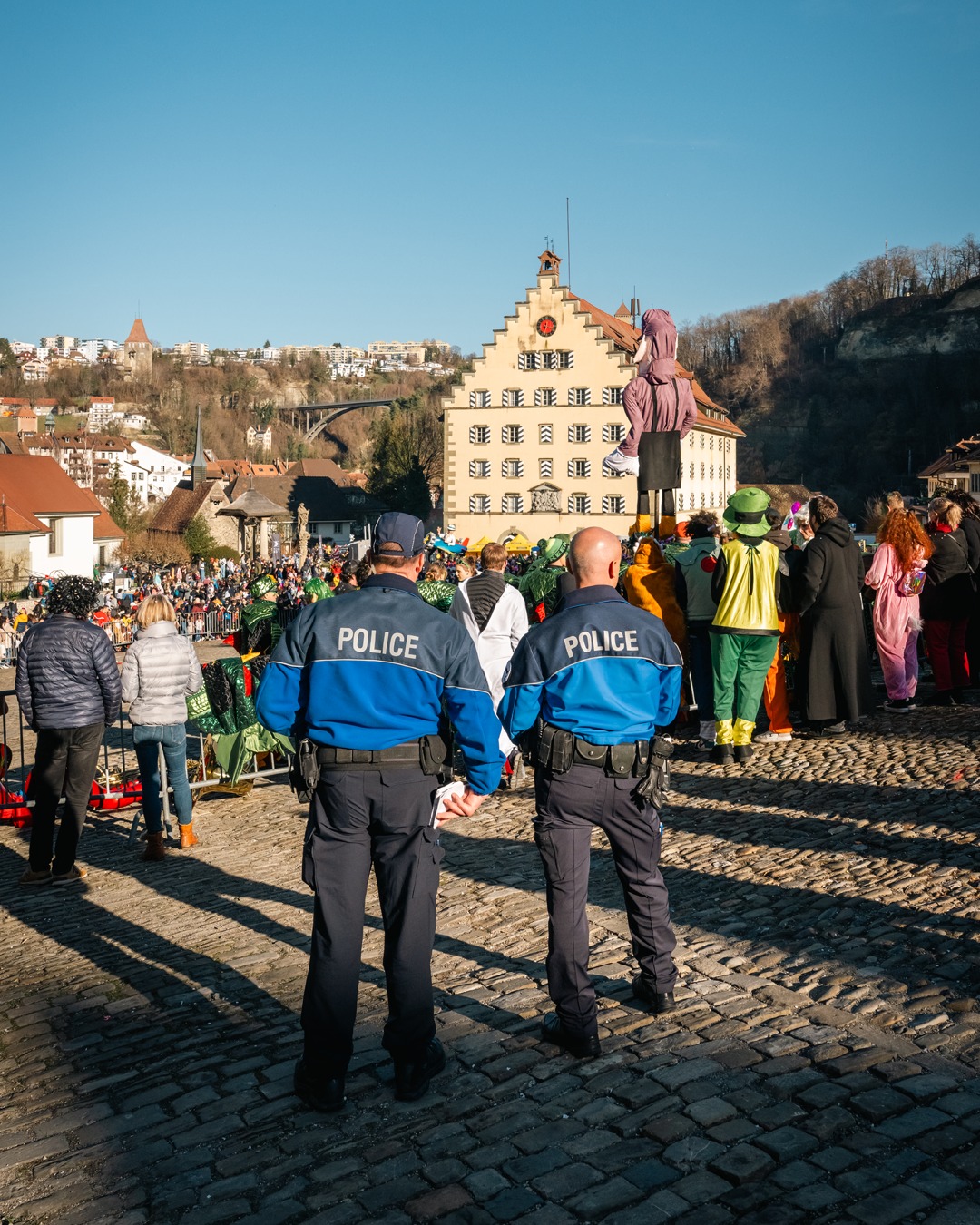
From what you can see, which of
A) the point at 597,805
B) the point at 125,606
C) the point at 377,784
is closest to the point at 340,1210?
the point at 377,784

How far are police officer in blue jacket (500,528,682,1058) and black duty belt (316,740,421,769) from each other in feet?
1.60

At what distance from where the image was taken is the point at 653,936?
4.69m

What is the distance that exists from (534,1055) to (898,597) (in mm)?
7617

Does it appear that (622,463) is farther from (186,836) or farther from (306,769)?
(306,769)

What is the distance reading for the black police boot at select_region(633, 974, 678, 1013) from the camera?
4699 millimetres

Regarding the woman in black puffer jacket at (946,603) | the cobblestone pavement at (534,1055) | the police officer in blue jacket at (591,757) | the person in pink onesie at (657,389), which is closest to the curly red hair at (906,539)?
the woman in black puffer jacket at (946,603)

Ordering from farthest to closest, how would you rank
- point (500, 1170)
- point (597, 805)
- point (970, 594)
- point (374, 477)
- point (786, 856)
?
point (374, 477)
point (970, 594)
point (786, 856)
point (597, 805)
point (500, 1170)

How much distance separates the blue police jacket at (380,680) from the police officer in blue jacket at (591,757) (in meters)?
0.29

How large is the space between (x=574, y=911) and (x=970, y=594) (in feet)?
25.5

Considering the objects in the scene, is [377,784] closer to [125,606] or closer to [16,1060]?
[16,1060]

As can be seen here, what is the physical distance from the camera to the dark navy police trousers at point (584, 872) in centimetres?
438

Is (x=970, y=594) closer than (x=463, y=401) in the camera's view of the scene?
Yes

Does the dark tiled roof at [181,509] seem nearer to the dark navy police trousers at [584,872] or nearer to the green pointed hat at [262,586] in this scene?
the green pointed hat at [262,586]

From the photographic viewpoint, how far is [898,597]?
35.7 ft
